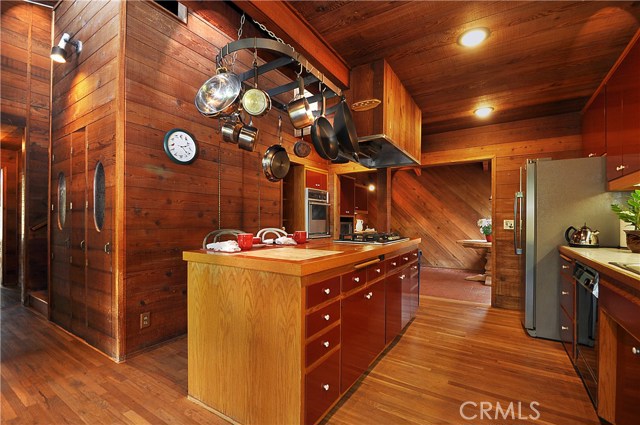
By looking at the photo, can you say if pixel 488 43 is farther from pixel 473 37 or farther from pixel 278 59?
pixel 278 59

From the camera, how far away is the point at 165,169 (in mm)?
2561

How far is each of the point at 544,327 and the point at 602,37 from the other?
248 centimetres

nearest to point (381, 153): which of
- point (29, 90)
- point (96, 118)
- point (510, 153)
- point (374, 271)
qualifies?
Result: point (374, 271)

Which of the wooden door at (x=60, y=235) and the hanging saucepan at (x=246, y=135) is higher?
the hanging saucepan at (x=246, y=135)

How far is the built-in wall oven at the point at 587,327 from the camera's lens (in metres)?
1.68

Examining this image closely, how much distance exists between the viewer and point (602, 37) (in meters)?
2.05

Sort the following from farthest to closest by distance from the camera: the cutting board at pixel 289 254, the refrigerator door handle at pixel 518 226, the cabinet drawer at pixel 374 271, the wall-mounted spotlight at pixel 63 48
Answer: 1. the refrigerator door handle at pixel 518 226
2. the wall-mounted spotlight at pixel 63 48
3. the cabinet drawer at pixel 374 271
4. the cutting board at pixel 289 254

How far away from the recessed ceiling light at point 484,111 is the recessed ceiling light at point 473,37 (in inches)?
58.1

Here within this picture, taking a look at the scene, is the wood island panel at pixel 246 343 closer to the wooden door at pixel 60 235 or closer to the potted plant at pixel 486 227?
the wooden door at pixel 60 235

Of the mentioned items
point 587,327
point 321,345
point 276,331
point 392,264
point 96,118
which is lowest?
point 587,327

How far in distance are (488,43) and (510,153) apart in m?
2.19

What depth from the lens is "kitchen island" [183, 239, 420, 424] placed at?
52.2 inches

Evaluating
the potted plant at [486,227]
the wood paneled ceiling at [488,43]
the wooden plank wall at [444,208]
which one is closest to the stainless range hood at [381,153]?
the wood paneled ceiling at [488,43]

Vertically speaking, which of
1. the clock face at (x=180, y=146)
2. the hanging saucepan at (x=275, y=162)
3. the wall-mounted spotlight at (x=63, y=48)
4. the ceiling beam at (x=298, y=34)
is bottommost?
the hanging saucepan at (x=275, y=162)
